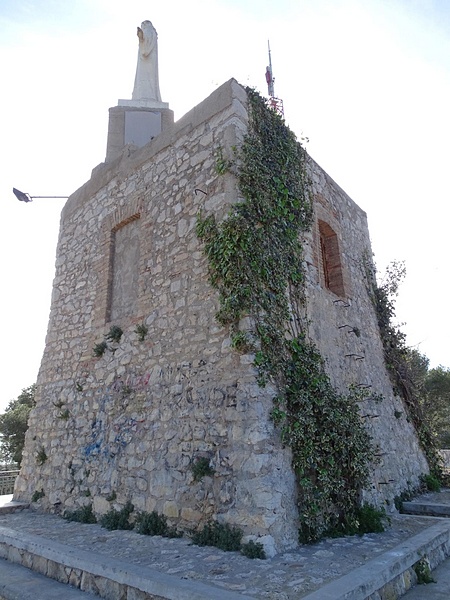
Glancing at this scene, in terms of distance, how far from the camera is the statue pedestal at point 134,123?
331 inches

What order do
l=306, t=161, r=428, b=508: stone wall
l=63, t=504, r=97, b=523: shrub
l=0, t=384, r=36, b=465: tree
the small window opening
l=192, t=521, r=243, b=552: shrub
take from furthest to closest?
l=0, t=384, r=36, b=465: tree → the small window opening → l=306, t=161, r=428, b=508: stone wall → l=63, t=504, r=97, b=523: shrub → l=192, t=521, r=243, b=552: shrub

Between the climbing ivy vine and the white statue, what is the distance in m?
4.80

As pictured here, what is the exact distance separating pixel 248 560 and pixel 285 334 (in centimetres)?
218

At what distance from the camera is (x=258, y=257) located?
4.73 meters

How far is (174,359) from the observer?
16.5 ft

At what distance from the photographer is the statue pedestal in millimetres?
8406

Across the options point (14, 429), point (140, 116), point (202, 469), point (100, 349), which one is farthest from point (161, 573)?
point (14, 429)

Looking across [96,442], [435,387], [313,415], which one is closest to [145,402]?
[96,442]

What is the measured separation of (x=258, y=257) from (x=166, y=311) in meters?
1.39

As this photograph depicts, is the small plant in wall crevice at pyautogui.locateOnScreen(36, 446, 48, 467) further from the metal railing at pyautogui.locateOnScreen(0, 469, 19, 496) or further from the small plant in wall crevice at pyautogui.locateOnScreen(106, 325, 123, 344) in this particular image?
the metal railing at pyautogui.locateOnScreen(0, 469, 19, 496)

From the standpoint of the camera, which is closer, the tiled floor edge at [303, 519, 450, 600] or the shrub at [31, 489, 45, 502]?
the tiled floor edge at [303, 519, 450, 600]

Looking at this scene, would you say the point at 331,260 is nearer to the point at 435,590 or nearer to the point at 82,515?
the point at 435,590

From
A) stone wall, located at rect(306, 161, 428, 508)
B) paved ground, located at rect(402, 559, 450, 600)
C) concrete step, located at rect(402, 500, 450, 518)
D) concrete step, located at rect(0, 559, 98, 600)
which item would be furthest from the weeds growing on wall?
concrete step, located at rect(0, 559, 98, 600)

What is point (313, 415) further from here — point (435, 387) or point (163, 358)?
point (435, 387)
